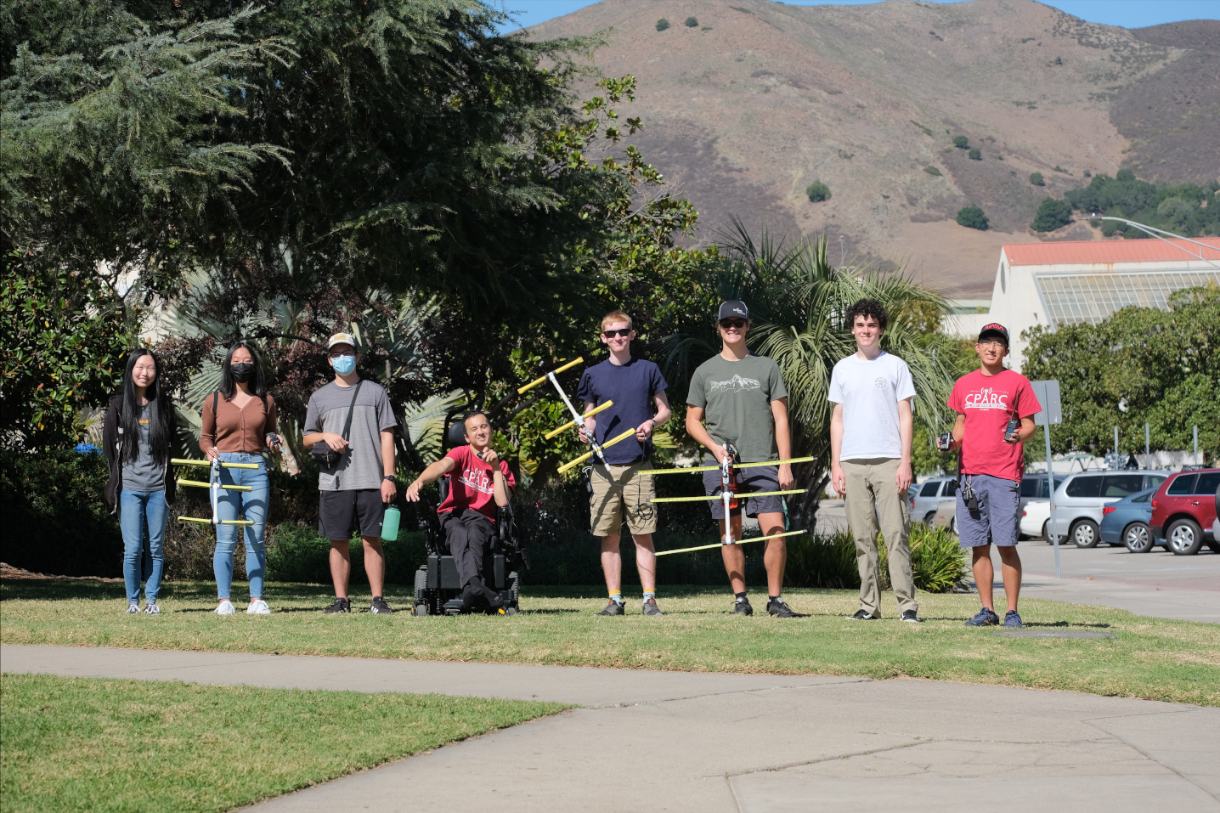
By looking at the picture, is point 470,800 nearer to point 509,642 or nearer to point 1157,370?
point 509,642

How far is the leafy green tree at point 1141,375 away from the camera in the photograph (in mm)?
51875

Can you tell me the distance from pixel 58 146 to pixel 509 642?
5337 millimetres

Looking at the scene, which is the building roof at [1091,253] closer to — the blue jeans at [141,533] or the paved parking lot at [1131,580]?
the paved parking lot at [1131,580]

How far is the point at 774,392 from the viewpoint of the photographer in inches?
375

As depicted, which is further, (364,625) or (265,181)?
(265,181)

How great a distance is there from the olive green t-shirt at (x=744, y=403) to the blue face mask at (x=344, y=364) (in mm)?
2493

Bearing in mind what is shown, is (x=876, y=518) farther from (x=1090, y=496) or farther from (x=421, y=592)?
(x=1090, y=496)

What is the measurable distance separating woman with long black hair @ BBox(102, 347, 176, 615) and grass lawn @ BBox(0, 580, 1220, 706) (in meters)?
0.45

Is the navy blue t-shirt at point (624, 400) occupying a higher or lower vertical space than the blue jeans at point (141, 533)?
higher

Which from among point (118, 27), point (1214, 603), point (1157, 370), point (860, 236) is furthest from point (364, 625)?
point (860, 236)

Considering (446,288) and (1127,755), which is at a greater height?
(446,288)

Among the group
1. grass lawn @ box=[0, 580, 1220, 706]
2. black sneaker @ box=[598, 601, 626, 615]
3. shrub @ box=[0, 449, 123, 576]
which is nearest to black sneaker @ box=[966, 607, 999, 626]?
grass lawn @ box=[0, 580, 1220, 706]

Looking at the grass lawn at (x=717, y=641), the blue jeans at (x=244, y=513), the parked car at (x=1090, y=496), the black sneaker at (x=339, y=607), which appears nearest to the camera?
the grass lawn at (x=717, y=641)

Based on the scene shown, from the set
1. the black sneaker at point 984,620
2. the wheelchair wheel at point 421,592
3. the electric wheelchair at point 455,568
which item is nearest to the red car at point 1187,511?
the black sneaker at point 984,620
